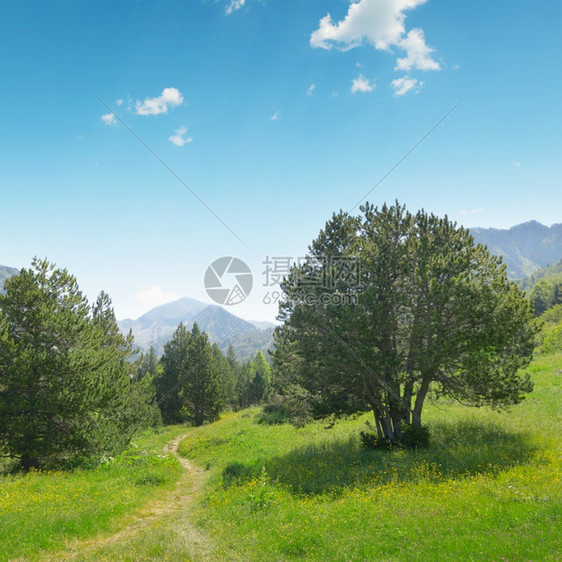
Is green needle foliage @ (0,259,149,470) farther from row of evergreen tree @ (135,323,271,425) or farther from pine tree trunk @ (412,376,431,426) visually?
row of evergreen tree @ (135,323,271,425)

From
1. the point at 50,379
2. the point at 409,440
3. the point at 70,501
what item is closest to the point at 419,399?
the point at 409,440

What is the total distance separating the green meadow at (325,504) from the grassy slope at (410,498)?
0.05m

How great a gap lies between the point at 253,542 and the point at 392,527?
410cm

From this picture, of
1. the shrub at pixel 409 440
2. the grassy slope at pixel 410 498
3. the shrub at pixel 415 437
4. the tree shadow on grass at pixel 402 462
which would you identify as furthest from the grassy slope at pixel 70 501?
the shrub at pixel 415 437

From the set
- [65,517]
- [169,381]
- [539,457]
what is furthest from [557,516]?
[169,381]

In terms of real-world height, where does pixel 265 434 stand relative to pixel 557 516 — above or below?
below

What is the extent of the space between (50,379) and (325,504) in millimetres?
15936

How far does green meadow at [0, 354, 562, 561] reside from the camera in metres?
8.44

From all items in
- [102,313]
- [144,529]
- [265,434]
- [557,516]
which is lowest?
[265,434]

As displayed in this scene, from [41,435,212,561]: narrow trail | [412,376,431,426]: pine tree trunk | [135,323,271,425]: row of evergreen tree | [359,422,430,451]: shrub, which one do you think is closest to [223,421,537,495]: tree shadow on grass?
[359,422,430,451]: shrub

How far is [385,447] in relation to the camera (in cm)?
1733

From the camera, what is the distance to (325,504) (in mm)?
12156

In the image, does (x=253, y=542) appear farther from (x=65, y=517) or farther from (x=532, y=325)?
(x=532, y=325)

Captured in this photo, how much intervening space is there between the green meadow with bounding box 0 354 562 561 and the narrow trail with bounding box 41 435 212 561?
59 mm
